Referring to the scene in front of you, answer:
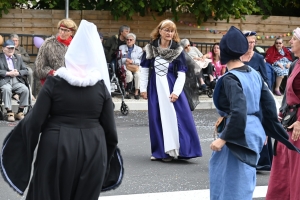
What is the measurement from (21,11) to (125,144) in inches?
319

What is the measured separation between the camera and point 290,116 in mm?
6812

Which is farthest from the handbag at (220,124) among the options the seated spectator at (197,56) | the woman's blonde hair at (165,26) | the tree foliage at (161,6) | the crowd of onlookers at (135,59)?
the tree foliage at (161,6)

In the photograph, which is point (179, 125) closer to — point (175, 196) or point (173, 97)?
point (173, 97)

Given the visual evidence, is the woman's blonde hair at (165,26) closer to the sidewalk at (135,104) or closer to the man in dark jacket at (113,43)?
the sidewalk at (135,104)

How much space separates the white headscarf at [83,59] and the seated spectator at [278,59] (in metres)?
13.9

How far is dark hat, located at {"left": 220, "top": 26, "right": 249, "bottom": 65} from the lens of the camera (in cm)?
581

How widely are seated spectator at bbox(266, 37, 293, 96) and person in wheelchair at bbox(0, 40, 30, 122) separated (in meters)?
7.31

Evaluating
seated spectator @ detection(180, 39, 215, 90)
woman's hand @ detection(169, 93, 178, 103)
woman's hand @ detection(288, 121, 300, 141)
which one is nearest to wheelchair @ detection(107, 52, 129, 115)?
seated spectator @ detection(180, 39, 215, 90)

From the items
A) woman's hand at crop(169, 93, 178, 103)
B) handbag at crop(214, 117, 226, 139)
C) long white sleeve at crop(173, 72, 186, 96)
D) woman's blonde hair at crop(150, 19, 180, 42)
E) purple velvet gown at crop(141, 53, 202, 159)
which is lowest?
purple velvet gown at crop(141, 53, 202, 159)

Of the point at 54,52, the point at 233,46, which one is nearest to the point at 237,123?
the point at 233,46

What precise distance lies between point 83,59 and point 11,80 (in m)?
8.94

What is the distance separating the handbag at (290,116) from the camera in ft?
22.2

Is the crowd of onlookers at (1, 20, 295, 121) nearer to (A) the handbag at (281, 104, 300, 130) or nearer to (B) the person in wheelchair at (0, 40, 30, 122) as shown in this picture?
(B) the person in wheelchair at (0, 40, 30, 122)

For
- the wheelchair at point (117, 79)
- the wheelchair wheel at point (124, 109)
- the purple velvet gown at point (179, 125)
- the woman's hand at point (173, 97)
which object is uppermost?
the woman's hand at point (173, 97)
